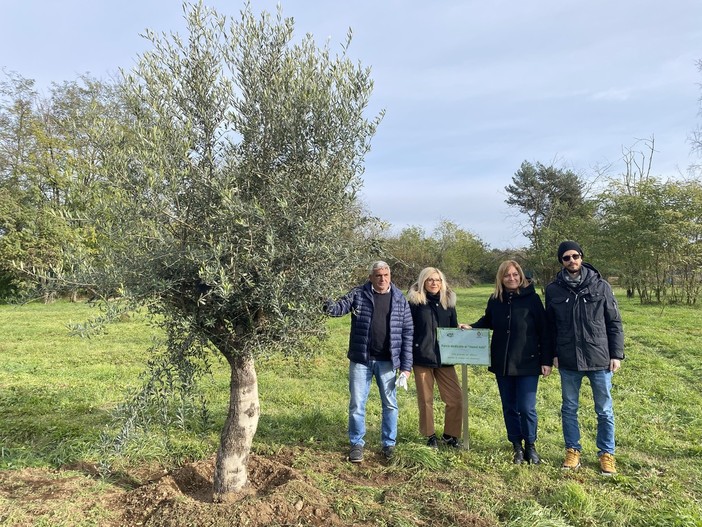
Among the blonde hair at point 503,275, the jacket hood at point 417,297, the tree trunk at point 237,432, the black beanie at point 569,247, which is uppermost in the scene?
the black beanie at point 569,247

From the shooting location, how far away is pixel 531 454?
609cm

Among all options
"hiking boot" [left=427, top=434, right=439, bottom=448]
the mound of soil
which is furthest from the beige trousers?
the mound of soil

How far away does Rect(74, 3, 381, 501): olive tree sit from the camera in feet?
13.3

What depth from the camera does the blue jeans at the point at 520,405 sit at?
6102 millimetres

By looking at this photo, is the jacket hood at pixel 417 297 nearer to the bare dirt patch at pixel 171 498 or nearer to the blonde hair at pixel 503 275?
the blonde hair at pixel 503 275

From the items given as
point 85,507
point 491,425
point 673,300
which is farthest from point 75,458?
point 673,300

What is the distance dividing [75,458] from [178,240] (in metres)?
3.82

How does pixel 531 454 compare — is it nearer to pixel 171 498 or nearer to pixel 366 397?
pixel 366 397

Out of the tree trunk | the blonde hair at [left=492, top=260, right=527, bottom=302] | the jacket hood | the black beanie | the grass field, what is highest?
the black beanie

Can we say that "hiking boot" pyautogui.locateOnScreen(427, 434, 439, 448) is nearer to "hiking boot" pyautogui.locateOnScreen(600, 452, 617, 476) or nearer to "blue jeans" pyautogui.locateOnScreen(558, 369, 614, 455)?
"blue jeans" pyautogui.locateOnScreen(558, 369, 614, 455)

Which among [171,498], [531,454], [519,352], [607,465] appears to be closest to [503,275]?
[519,352]

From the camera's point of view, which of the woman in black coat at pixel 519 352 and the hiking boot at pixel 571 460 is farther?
the woman in black coat at pixel 519 352

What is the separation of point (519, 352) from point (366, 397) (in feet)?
6.97

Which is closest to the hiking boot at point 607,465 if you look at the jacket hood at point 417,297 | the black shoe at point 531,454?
the black shoe at point 531,454
